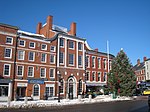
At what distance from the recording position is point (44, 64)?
3709cm

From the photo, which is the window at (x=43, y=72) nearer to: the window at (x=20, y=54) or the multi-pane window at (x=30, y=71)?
the multi-pane window at (x=30, y=71)

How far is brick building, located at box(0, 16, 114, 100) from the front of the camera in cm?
3247

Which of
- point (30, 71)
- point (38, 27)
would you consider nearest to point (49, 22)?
point (38, 27)

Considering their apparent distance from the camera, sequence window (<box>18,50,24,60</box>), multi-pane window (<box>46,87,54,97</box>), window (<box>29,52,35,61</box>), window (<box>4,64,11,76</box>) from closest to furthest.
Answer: window (<box>4,64,11,76</box>) < window (<box>18,50,24,60</box>) < window (<box>29,52,35,61</box>) < multi-pane window (<box>46,87,54,97</box>)

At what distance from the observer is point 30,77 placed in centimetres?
3469

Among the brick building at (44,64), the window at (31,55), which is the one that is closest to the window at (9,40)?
the brick building at (44,64)

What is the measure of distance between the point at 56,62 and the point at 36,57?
15.5 feet

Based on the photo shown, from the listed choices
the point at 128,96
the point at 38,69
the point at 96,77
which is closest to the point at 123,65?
the point at 128,96

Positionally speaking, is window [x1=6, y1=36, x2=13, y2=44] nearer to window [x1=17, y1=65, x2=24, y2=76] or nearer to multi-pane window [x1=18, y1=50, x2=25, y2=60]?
multi-pane window [x1=18, y1=50, x2=25, y2=60]

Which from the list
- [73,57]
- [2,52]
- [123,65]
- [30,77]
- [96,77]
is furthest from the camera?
[96,77]

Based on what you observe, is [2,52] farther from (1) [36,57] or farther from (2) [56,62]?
(2) [56,62]

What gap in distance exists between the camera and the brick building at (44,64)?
32.5 meters

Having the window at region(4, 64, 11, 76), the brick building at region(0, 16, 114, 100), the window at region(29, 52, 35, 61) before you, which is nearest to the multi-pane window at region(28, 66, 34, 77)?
the brick building at region(0, 16, 114, 100)

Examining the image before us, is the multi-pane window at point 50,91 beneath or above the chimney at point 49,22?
beneath
